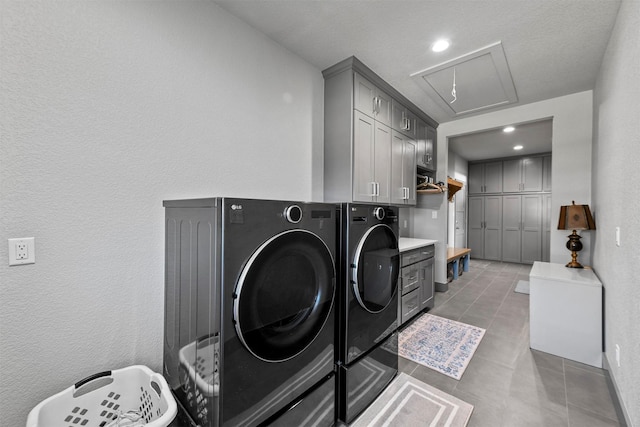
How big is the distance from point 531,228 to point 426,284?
15.2 feet

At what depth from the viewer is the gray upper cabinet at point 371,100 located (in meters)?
2.42

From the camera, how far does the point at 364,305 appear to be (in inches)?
65.0

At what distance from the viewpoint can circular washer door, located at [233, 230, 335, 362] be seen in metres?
1.07

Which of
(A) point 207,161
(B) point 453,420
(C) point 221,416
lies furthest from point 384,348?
(A) point 207,161

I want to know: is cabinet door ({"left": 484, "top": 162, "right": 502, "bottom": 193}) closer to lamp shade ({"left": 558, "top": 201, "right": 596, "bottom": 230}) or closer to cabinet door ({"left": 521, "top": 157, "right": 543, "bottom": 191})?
cabinet door ({"left": 521, "top": 157, "right": 543, "bottom": 191})

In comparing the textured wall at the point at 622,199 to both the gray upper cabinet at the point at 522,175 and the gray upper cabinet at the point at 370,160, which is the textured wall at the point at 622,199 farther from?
the gray upper cabinet at the point at 522,175

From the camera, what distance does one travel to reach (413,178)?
3.40 m

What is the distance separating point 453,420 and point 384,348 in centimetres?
53

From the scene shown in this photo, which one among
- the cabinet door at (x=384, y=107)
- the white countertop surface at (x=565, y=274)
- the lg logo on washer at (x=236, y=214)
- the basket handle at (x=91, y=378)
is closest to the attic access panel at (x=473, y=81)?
the cabinet door at (x=384, y=107)

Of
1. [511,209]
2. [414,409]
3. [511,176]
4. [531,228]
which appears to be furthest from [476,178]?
[414,409]

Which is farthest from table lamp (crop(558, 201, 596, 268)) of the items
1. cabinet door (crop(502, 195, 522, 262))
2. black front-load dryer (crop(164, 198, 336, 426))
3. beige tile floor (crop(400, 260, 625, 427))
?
cabinet door (crop(502, 195, 522, 262))

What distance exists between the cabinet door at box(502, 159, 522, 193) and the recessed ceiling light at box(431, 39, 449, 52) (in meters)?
5.58

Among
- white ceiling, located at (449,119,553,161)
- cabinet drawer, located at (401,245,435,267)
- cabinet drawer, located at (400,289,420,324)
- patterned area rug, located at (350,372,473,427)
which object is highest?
white ceiling, located at (449,119,553,161)

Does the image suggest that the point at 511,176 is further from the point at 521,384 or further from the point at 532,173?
the point at 521,384
